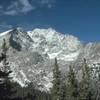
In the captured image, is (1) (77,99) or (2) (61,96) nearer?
(1) (77,99)

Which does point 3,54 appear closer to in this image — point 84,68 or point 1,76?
point 1,76

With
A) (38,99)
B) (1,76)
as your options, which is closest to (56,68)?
(1,76)

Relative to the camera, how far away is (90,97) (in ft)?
208

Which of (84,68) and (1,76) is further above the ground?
(84,68)

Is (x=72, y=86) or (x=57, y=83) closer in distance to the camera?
(x=72, y=86)

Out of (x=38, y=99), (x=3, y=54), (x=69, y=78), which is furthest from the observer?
(x=38, y=99)

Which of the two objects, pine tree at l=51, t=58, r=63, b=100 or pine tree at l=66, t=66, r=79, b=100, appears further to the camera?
pine tree at l=51, t=58, r=63, b=100

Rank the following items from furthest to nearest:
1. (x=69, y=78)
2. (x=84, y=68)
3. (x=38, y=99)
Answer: (x=38, y=99)
(x=84, y=68)
(x=69, y=78)

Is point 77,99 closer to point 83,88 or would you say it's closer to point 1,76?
point 83,88

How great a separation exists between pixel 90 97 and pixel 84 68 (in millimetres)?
5645

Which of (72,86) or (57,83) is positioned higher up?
(57,83)

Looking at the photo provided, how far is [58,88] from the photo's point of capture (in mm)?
61750

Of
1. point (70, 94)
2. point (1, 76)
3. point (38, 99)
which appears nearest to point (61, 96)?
point (70, 94)

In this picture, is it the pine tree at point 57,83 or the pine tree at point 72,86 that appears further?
the pine tree at point 57,83
